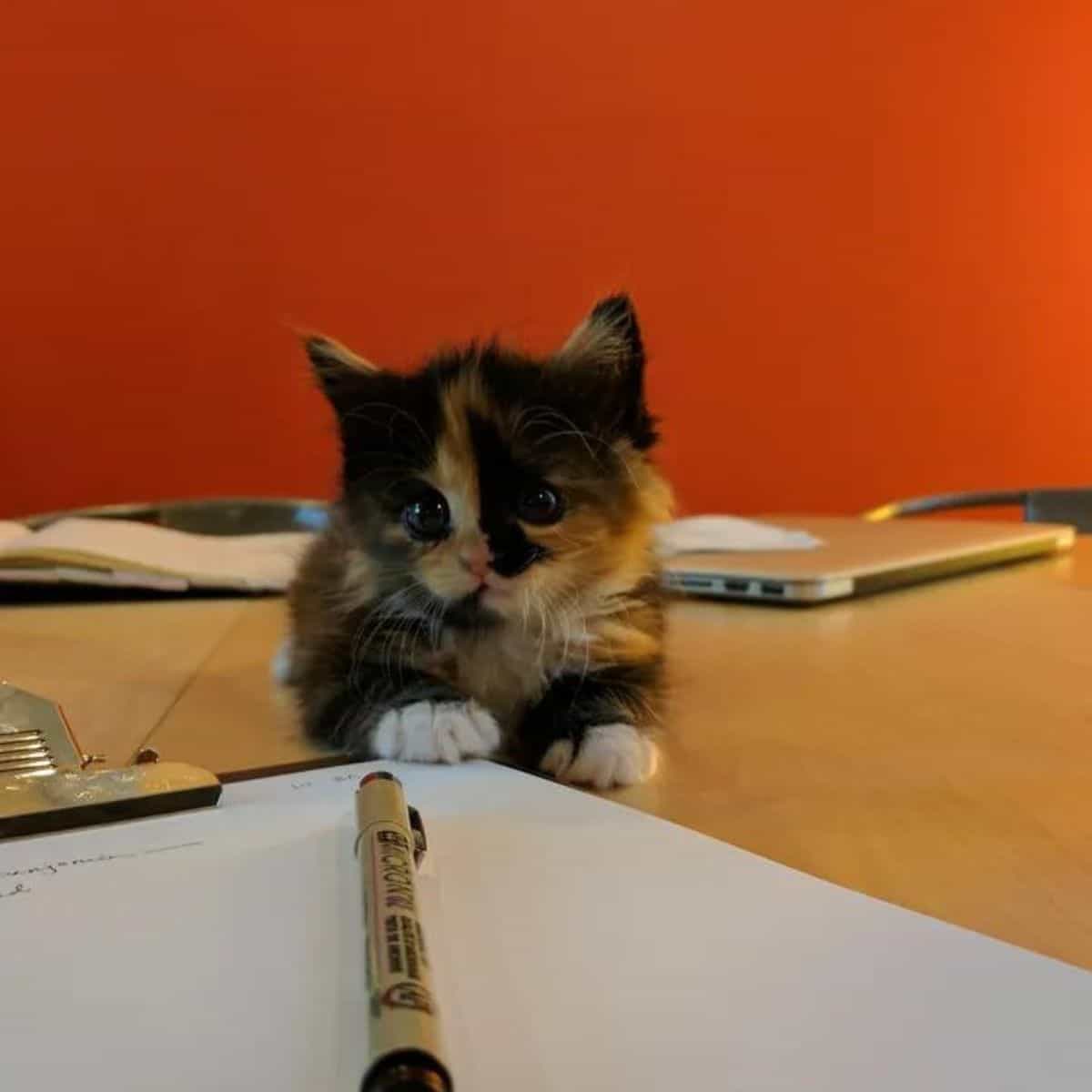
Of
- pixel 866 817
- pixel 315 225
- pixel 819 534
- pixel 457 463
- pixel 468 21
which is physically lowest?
pixel 819 534

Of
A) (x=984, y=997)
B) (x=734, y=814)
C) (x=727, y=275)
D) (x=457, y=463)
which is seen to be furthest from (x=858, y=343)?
(x=984, y=997)

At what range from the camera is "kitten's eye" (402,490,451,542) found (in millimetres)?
768

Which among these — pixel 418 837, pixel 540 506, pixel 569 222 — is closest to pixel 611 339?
pixel 540 506

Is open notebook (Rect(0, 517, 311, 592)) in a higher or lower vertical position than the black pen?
lower

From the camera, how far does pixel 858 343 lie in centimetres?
253

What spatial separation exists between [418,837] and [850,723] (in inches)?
14.7

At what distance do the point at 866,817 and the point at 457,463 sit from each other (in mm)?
352

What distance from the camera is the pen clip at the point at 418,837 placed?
0.49 metres

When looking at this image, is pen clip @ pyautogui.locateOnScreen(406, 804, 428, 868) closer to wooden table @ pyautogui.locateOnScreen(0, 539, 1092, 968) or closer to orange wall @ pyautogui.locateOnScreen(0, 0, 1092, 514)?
wooden table @ pyautogui.locateOnScreen(0, 539, 1092, 968)

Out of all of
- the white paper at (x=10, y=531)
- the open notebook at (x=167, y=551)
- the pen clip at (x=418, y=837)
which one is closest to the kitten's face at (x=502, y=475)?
the pen clip at (x=418, y=837)

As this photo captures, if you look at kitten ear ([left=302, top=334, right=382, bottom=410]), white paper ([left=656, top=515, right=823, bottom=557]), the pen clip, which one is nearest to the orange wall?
white paper ([left=656, top=515, right=823, bottom=557])

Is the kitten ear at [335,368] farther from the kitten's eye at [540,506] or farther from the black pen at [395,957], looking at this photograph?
the black pen at [395,957]

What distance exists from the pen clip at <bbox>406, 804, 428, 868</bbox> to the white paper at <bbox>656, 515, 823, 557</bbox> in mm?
945

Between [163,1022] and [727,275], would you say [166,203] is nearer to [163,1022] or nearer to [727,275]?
[727,275]
